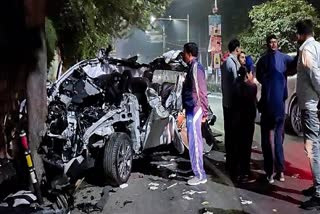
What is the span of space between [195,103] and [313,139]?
188 cm

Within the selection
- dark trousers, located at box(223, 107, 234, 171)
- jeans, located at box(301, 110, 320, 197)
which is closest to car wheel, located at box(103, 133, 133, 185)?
dark trousers, located at box(223, 107, 234, 171)

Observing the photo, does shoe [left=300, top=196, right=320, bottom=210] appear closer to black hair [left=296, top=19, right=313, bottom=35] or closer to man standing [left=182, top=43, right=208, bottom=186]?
man standing [left=182, top=43, right=208, bottom=186]

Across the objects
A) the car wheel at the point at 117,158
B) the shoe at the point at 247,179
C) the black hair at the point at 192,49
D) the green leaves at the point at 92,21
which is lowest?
the shoe at the point at 247,179

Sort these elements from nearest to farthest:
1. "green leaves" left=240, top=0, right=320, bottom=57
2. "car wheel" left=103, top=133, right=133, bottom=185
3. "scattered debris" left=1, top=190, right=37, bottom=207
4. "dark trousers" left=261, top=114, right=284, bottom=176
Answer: "scattered debris" left=1, top=190, right=37, bottom=207, "dark trousers" left=261, top=114, right=284, bottom=176, "car wheel" left=103, top=133, right=133, bottom=185, "green leaves" left=240, top=0, right=320, bottom=57

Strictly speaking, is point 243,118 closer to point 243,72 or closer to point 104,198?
point 243,72

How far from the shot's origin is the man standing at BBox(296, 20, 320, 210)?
5.92 metres

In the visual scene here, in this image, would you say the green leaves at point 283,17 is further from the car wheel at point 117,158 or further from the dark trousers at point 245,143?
the car wheel at point 117,158

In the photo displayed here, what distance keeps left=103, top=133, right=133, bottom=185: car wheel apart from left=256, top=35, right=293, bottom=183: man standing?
6.76ft

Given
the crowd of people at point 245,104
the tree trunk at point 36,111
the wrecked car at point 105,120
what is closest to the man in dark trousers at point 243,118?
the crowd of people at point 245,104

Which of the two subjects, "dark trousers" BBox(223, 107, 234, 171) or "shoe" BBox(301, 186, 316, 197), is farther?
"dark trousers" BBox(223, 107, 234, 171)

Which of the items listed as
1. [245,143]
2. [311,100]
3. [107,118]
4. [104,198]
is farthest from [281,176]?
[107,118]

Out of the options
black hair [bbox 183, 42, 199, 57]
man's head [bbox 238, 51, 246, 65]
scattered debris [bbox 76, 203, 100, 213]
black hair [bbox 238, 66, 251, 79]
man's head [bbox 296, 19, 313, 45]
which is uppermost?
man's head [bbox 296, 19, 313, 45]

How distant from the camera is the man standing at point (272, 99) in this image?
23.0 ft

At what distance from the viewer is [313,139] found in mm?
6000
